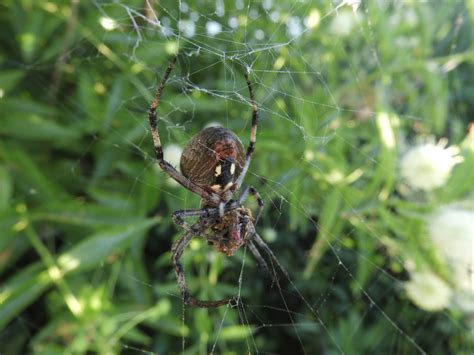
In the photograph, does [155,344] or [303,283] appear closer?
[155,344]

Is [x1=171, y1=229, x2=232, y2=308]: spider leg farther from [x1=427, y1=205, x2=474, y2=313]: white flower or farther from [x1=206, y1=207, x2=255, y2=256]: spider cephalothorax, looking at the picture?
[x1=427, y1=205, x2=474, y2=313]: white flower

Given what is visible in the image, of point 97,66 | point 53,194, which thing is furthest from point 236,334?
point 97,66

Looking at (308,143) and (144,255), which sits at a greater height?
(308,143)

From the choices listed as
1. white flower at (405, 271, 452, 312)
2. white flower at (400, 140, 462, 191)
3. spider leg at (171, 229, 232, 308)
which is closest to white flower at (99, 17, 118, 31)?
spider leg at (171, 229, 232, 308)

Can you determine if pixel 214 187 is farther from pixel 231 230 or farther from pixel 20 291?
pixel 20 291

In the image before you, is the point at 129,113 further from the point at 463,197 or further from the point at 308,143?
Answer: the point at 463,197

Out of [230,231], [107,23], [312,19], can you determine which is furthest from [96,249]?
[312,19]

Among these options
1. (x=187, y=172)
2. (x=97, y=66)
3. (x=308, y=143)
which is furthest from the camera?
(x=97, y=66)
